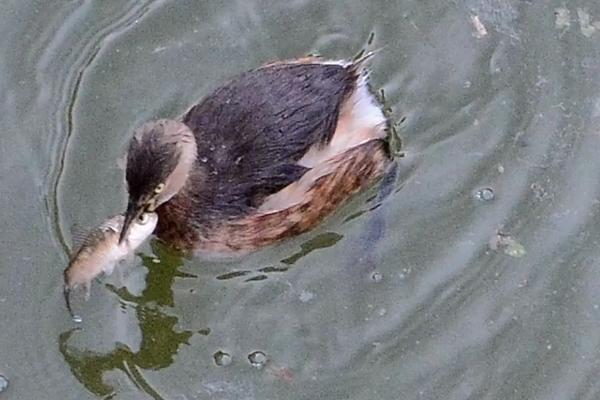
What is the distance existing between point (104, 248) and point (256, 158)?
1.84 feet

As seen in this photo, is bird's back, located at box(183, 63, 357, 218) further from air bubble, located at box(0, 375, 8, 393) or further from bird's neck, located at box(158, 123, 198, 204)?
air bubble, located at box(0, 375, 8, 393)

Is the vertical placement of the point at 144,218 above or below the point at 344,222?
above

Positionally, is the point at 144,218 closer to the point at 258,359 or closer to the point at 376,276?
the point at 258,359

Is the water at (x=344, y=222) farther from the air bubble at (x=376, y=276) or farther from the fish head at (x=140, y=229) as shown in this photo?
the fish head at (x=140, y=229)

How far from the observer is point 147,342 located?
4633mm

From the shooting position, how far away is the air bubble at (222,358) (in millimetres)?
4570

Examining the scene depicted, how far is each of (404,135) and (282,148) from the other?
2.60 feet

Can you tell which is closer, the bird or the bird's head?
the bird's head

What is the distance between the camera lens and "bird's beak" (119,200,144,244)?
4281 millimetres

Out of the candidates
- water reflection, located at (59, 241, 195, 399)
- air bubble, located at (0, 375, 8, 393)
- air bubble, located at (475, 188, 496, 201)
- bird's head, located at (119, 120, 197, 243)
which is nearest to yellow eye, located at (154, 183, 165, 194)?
bird's head, located at (119, 120, 197, 243)

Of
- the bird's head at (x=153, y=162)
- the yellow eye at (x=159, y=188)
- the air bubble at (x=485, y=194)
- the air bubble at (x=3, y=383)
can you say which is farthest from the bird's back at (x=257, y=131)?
the air bubble at (x=3, y=383)

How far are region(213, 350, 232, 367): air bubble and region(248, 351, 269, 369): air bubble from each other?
0.07 meters

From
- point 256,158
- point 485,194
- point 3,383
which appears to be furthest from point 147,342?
point 485,194

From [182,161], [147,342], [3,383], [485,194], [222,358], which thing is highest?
[182,161]
